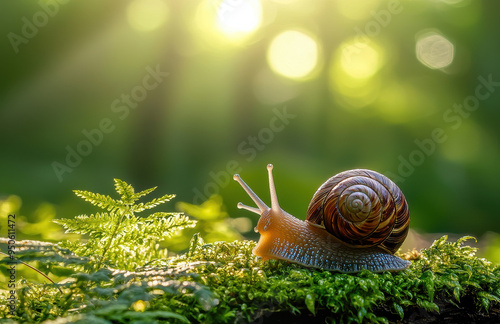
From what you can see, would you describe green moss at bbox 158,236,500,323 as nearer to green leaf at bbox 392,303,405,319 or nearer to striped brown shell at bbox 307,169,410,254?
green leaf at bbox 392,303,405,319

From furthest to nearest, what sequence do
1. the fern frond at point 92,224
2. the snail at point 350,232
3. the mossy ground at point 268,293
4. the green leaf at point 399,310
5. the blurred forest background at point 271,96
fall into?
the blurred forest background at point 271,96
the snail at point 350,232
the fern frond at point 92,224
the green leaf at point 399,310
the mossy ground at point 268,293

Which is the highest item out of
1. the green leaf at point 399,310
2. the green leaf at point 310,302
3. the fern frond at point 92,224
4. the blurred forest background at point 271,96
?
the blurred forest background at point 271,96

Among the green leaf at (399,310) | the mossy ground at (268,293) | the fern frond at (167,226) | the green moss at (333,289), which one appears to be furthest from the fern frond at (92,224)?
the green leaf at (399,310)

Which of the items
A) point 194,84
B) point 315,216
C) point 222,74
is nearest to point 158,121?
point 194,84

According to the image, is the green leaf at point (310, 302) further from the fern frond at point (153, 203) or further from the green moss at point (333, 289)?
the fern frond at point (153, 203)

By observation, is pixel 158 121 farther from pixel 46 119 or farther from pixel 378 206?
pixel 378 206

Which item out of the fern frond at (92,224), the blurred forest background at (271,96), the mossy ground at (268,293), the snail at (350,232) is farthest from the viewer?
the blurred forest background at (271,96)

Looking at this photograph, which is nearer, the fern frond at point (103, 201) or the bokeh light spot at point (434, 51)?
the fern frond at point (103, 201)
